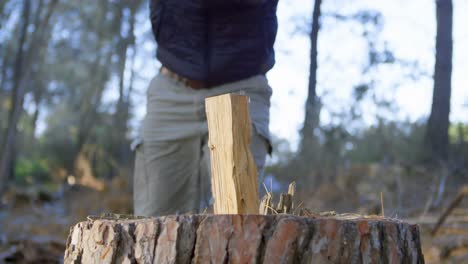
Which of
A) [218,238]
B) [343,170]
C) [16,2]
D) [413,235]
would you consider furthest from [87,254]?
[16,2]

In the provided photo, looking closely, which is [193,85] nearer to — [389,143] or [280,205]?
[280,205]

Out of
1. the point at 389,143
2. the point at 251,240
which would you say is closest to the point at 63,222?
the point at 389,143

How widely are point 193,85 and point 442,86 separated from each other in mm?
3579

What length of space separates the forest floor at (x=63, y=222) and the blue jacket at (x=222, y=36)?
1103mm

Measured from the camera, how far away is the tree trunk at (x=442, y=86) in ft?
16.5

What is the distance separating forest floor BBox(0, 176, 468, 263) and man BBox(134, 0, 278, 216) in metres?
1.03

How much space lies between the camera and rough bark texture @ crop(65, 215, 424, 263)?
1396 mm

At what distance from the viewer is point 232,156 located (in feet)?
5.14

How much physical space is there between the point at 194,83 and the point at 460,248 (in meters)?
2.62

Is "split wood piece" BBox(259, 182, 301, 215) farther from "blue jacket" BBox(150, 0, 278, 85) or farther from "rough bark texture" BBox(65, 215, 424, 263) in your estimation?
"blue jacket" BBox(150, 0, 278, 85)

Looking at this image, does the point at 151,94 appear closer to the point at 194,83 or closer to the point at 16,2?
the point at 194,83

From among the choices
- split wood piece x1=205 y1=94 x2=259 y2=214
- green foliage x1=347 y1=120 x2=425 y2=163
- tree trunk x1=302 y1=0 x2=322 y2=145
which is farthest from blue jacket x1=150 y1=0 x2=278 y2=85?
green foliage x1=347 y1=120 x2=425 y2=163

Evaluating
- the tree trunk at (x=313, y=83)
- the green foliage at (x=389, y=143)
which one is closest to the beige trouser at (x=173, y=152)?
the tree trunk at (x=313, y=83)

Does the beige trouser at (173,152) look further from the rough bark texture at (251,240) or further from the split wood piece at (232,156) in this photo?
the rough bark texture at (251,240)
